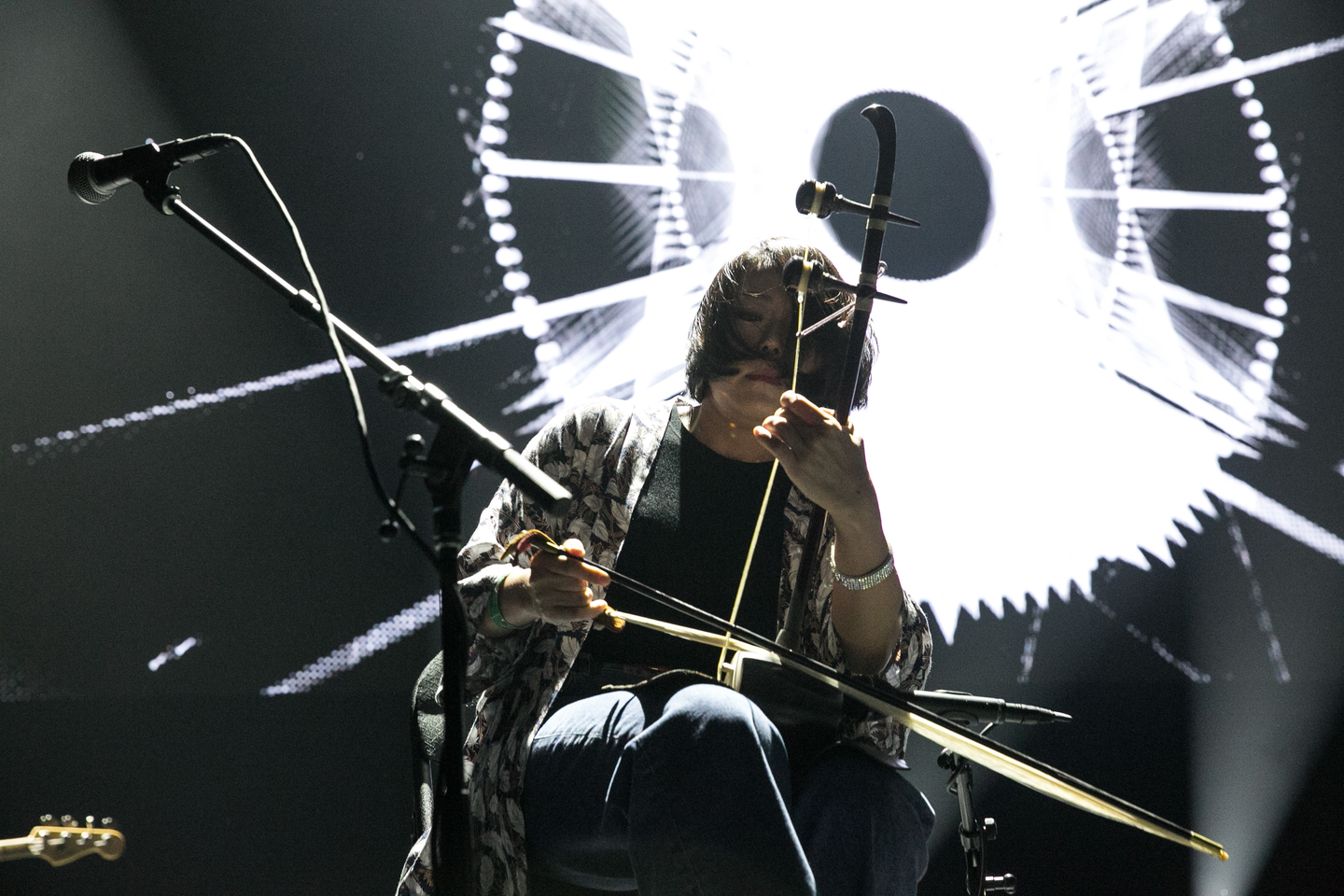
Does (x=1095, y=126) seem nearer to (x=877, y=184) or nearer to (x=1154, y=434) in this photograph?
(x=1154, y=434)

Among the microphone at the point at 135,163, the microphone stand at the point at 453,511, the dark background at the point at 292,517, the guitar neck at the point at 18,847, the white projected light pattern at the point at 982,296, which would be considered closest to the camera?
the microphone stand at the point at 453,511

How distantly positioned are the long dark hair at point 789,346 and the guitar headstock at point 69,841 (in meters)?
1.30

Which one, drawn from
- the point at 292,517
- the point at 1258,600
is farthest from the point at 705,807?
the point at 1258,600

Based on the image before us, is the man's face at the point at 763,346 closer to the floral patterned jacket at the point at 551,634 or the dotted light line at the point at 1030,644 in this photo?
the floral patterned jacket at the point at 551,634

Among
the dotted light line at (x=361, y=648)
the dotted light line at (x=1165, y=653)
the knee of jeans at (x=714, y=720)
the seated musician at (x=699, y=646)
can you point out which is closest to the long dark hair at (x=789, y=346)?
the seated musician at (x=699, y=646)

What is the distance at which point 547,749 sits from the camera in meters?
0.95

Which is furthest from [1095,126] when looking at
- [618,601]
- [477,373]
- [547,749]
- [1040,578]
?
[547,749]

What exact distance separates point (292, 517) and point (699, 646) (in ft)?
3.82

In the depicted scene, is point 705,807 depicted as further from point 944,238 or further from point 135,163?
point 944,238

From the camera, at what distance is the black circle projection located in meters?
2.05

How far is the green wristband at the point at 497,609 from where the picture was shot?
99 cm

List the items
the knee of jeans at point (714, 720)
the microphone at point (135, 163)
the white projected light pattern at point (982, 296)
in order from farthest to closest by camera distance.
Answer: the white projected light pattern at point (982, 296) → the microphone at point (135, 163) → the knee of jeans at point (714, 720)

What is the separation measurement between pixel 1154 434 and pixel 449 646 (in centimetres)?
187

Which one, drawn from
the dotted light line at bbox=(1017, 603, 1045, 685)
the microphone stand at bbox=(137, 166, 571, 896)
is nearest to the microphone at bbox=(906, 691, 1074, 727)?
the microphone stand at bbox=(137, 166, 571, 896)
